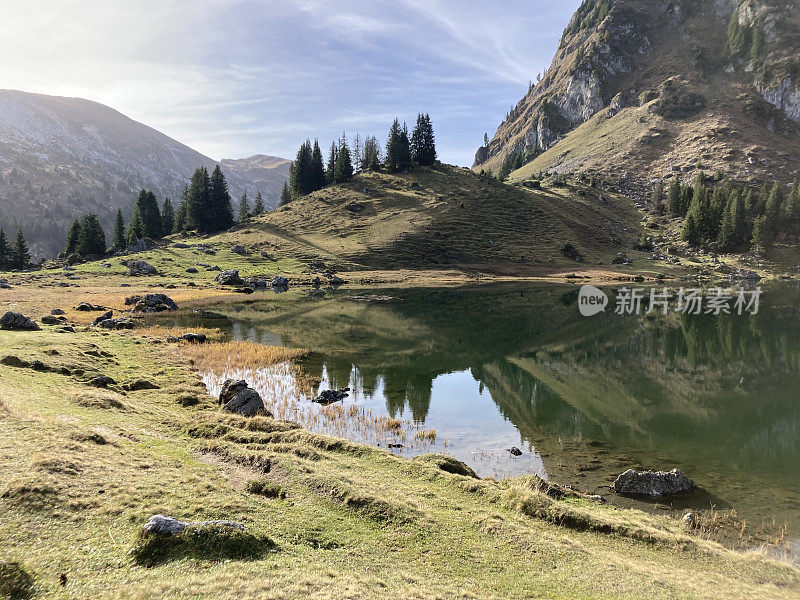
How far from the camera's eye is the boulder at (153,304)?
6625 cm

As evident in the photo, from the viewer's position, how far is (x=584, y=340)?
5372 centimetres

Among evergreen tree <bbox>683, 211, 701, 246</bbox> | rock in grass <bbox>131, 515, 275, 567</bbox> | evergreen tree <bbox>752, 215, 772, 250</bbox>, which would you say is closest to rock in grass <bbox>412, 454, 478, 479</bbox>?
rock in grass <bbox>131, 515, 275, 567</bbox>

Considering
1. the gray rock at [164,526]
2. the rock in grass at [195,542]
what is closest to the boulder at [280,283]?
the gray rock at [164,526]

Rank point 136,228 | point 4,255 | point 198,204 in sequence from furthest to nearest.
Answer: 1. point 198,204
2. point 136,228
3. point 4,255

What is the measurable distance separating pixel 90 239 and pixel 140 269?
43565mm

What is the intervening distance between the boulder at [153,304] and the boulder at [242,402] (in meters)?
49.5

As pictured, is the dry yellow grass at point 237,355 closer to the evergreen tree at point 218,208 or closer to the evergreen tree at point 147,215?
the evergreen tree at point 147,215

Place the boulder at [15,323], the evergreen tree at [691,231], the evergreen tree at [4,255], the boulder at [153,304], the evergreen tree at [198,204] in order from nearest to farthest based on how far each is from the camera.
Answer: the boulder at [15,323] → the boulder at [153,304] → the evergreen tree at [4,255] → the evergreen tree at [691,231] → the evergreen tree at [198,204]

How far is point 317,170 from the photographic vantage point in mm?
185500

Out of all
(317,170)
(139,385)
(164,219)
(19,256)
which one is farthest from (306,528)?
(317,170)

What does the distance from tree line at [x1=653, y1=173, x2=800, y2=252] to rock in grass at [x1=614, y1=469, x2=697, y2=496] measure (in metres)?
144

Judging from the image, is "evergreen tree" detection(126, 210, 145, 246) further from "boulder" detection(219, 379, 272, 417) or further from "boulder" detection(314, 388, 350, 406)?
"boulder" detection(219, 379, 272, 417)

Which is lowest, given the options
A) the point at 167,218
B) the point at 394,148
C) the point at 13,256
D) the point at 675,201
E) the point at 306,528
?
the point at 306,528

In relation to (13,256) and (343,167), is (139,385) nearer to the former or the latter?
(13,256)
